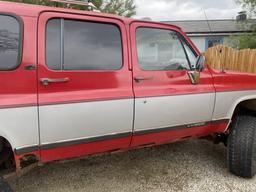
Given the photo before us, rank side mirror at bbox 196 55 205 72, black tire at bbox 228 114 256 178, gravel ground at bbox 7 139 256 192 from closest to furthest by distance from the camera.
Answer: side mirror at bbox 196 55 205 72, gravel ground at bbox 7 139 256 192, black tire at bbox 228 114 256 178

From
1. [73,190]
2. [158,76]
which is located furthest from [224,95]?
[73,190]

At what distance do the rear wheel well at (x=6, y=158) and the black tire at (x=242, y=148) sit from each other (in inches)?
105

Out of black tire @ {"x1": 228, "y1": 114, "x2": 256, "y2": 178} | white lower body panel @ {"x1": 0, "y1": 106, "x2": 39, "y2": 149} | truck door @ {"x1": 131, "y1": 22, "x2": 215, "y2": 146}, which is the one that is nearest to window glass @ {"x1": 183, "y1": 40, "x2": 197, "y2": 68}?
truck door @ {"x1": 131, "y1": 22, "x2": 215, "y2": 146}

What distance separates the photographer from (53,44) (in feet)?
8.50

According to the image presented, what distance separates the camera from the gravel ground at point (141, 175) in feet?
11.7

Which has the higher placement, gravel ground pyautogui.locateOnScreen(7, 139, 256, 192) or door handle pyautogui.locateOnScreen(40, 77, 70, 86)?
door handle pyautogui.locateOnScreen(40, 77, 70, 86)

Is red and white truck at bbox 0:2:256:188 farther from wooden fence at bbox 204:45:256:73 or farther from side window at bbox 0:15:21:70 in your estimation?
wooden fence at bbox 204:45:256:73

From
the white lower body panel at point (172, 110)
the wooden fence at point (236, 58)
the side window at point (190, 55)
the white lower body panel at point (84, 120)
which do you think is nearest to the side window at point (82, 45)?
the white lower body panel at point (84, 120)

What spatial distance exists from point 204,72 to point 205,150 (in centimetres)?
182

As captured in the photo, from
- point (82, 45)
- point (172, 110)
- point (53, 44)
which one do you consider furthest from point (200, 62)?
point (53, 44)

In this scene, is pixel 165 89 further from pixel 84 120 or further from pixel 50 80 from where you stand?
pixel 50 80

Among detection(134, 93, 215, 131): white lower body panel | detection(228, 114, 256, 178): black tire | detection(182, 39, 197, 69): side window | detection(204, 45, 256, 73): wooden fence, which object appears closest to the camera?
detection(134, 93, 215, 131): white lower body panel

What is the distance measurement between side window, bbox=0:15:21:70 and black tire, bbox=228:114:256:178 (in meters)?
2.81

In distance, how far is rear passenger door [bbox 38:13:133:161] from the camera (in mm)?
2549
